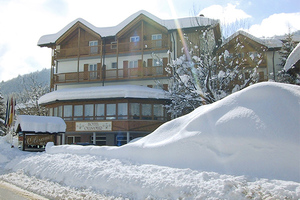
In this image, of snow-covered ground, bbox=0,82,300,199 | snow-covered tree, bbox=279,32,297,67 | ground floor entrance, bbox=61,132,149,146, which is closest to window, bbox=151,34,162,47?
ground floor entrance, bbox=61,132,149,146

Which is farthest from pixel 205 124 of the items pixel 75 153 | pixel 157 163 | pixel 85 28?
pixel 85 28

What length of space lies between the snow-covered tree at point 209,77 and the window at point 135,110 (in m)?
4.26

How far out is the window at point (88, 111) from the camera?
79.9 ft

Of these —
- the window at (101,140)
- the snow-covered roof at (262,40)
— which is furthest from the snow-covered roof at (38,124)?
the snow-covered roof at (262,40)

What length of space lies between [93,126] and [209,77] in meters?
11.2

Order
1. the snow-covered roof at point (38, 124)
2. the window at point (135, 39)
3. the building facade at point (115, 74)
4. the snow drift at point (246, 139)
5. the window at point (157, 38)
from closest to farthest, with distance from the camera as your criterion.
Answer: the snow drift at point (246, 139) < the snow-covered roof at point (38, 124) < the building facade at point (115, 74) < the window at point (157, 38) < the window at point (135, 39)

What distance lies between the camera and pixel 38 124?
17.0 m

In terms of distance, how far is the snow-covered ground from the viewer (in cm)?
600

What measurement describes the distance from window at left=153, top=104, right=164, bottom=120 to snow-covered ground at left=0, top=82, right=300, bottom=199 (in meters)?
14.2

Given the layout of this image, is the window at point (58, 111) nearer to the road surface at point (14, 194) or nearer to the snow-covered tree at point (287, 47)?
the road surface at point (14, 194)

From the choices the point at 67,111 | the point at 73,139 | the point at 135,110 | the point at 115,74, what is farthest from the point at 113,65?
the point at 73,139

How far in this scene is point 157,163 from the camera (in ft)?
27.8

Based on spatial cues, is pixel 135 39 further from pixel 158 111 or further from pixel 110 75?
pixel 158 111

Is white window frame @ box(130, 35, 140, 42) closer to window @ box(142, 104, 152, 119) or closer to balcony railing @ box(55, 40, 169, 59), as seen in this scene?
balcony railing @ box(55, 40, 169, 59)
